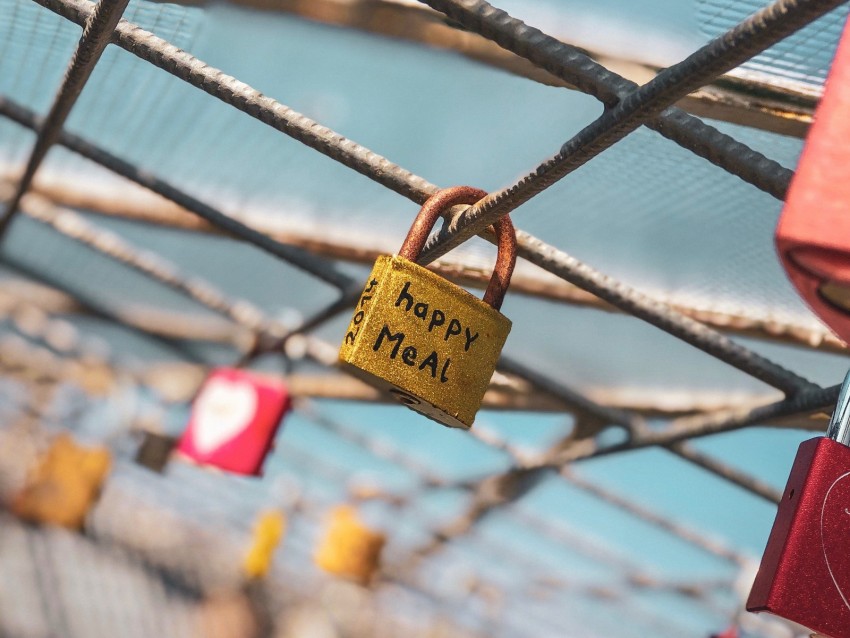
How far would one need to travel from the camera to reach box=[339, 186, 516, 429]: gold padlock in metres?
1.21

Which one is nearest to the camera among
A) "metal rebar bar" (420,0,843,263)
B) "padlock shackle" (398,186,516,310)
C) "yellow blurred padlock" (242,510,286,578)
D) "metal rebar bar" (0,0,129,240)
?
"metal rebar bar" (420,0,843,263)

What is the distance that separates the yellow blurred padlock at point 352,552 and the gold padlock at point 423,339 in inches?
137

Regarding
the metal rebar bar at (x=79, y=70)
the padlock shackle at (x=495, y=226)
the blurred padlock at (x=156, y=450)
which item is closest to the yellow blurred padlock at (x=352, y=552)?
the blurred padlock at (x=156, y=450)

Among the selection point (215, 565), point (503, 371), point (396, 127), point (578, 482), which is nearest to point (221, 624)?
point (215, 565)

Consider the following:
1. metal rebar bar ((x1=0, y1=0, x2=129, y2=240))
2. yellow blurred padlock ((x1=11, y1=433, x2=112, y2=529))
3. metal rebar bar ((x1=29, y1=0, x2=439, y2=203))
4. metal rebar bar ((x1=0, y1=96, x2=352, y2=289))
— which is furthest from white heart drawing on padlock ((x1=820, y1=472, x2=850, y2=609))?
yellow blurred padlock ((x1=11, y1=433, x2=112, y2=529))

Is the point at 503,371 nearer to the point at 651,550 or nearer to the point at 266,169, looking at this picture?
the point at 266,169

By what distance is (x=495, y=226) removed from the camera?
1482 millimetres

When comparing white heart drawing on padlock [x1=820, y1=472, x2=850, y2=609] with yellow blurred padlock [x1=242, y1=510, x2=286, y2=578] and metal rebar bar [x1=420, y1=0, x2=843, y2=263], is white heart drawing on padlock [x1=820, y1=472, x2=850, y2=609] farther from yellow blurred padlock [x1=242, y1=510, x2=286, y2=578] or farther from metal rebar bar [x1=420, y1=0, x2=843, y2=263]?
yellow blurred padlock [x1=242, y1=510, x2=286, y2=578]

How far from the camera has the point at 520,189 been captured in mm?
1346

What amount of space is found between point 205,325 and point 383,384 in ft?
12.3

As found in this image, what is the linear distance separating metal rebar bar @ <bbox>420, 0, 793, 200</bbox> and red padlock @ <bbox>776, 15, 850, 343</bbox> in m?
0.55

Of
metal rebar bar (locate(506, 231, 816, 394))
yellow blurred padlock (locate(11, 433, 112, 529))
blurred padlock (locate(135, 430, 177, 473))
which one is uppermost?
metal rebar bar (locate(506, 231, 816, 394))

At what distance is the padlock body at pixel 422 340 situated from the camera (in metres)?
1.21

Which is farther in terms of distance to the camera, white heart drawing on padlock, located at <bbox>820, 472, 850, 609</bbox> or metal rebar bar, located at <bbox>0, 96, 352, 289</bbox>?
metal rebar bar, located at <bbox>0, 96, 352, 289</bbox>
